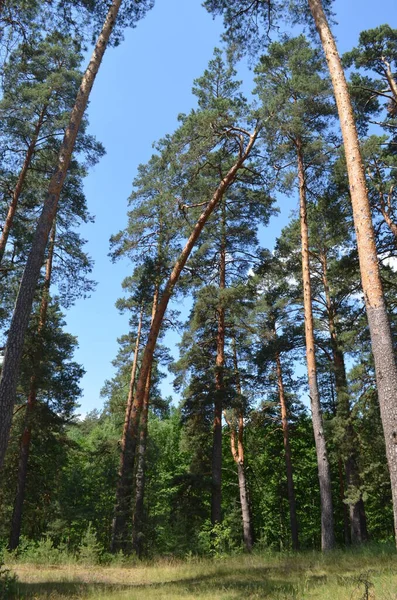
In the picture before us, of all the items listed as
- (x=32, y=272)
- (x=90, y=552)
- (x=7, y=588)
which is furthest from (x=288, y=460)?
(x=32, y=272)

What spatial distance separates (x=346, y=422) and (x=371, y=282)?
12842 millimetres

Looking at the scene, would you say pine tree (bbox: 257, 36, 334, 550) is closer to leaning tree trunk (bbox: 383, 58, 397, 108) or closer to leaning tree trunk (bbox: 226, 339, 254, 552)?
leaning tree trunk (bbox: 383, 58, 397, 108)

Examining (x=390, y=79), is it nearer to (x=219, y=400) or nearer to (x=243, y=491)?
(x=219, y=400)

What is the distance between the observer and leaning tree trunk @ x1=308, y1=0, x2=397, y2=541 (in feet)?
18.4

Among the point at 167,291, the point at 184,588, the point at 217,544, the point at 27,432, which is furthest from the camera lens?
the point at 27,432

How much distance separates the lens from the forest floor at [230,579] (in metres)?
6.43

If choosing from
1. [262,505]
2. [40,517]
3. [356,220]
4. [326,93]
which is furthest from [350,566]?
→ [262,505]

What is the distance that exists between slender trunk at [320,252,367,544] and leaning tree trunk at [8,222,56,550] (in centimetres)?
1114

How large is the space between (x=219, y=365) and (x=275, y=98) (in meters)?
9.68

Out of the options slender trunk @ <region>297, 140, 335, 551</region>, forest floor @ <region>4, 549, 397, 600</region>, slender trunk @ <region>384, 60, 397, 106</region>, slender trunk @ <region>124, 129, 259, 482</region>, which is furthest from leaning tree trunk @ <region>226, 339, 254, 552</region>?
slender trunk @ <region>384, 60, 397, 106</region>

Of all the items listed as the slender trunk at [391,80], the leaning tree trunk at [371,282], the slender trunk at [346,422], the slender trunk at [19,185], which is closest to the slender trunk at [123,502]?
the slender trunk at [19,185]

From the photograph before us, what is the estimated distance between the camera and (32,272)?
7488 millimetres

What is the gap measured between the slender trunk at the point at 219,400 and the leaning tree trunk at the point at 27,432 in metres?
6.58

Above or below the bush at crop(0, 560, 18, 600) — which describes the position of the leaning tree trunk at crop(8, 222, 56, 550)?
above
